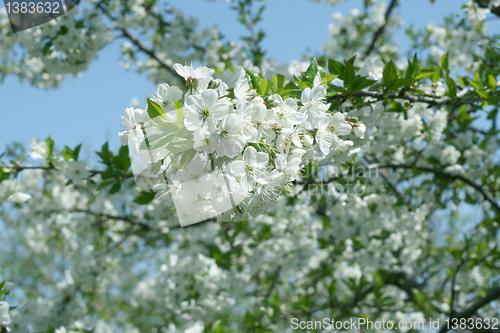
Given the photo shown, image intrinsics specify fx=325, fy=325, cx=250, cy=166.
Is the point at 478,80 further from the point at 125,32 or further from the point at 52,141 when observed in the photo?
the point at 125,32

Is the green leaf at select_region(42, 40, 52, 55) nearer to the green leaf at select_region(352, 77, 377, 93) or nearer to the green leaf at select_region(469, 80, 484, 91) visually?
the green leaf at select_region(352, 77, 377, 93)

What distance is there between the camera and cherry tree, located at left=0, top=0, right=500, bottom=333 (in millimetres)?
1165

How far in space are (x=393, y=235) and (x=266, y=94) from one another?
117 inches

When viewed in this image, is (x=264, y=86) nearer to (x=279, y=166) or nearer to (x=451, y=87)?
(x=279, y=166)

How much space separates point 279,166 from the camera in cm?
117

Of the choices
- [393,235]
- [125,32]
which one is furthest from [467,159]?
[125,32]

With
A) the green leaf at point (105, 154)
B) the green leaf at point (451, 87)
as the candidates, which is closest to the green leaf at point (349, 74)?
the green leaf at point (451, 87)

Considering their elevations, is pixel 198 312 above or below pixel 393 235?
below

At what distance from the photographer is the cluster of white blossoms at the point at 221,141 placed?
107 cm

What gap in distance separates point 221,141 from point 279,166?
0.78ft

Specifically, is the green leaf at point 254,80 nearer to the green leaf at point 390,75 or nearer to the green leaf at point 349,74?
the green leaf at point 349,74

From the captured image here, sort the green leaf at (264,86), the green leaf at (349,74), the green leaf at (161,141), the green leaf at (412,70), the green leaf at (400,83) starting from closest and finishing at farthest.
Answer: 1. the green leaf at (161,141)
2. the green leaf at (264,86)
3. the green leaf at (349,74)
4. the green leaf at (400,83)
5. the green leaf at (412,70)

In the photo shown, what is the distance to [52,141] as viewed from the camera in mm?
2428

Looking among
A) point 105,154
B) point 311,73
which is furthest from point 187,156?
point 105,154
